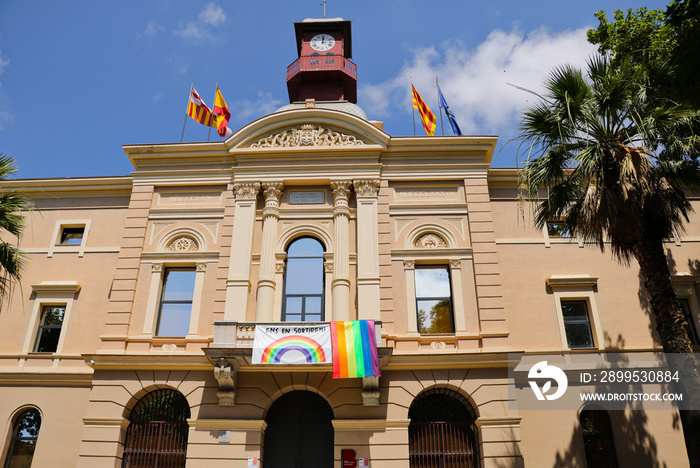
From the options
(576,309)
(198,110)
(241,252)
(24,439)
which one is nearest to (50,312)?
(24,439)

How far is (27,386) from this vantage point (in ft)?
60.9

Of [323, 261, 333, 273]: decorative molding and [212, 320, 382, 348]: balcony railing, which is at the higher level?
[323, 261, 333, 273]: decorative molding

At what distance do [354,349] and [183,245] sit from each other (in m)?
7.80

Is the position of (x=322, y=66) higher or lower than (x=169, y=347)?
higher

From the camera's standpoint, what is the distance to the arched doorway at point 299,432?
17020 millimetres

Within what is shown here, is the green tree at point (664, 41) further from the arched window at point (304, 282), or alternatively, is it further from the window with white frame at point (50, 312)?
the window with white frame at point (50, 312)

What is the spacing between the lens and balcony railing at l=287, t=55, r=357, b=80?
2955 cm

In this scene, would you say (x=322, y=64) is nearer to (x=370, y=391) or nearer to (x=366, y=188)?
(x=366, y=188)

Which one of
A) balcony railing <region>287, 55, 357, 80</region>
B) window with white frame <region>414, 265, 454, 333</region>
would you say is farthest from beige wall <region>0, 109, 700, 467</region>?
balcony railing <region>287, 55, 357, 80</region>

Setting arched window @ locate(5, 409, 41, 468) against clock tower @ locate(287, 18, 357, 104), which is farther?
clock tower @ locate(287, 18, 357, 104)

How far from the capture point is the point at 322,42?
31.4 metres

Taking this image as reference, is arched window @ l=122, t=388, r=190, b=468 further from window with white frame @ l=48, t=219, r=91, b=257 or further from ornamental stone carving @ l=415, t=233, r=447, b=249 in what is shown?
ornamental stone carving @ l=415, t=233, r=447, b=249

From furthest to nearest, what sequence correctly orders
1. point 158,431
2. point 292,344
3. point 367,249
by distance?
1. point 367,249
2. point 158,431
3. point 292,344

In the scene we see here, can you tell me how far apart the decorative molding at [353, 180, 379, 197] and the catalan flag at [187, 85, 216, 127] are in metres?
7.77
